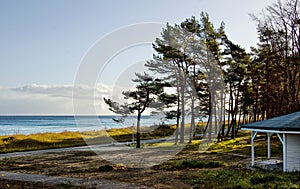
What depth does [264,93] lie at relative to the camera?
86.6ft

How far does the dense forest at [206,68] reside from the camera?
20.3 metres

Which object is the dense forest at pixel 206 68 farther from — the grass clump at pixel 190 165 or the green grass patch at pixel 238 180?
the green grass patch at pixel 238 180

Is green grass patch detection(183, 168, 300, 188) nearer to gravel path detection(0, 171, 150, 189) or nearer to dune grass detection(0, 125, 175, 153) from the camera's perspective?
gravel path detection(0, 171, 150, 189)

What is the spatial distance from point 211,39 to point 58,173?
1625 cm

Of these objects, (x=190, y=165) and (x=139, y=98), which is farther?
(x=139, y=98)

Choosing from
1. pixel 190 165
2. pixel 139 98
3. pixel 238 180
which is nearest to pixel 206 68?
pixel 139 98

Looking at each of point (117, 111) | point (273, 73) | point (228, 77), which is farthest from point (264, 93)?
point (117, 111)

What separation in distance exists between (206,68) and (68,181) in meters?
16.3

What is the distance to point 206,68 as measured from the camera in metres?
23.5

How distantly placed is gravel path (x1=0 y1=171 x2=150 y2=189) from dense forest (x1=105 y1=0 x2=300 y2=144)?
956 cm

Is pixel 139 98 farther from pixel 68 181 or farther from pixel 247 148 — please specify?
pixel 68 181

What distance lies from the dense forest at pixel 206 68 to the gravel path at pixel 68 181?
31.3 feet

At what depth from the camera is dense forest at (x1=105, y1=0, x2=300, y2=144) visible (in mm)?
20344

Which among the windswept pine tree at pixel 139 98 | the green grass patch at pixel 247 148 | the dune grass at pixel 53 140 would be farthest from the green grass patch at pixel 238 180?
the dune grass at pixel 53 140
